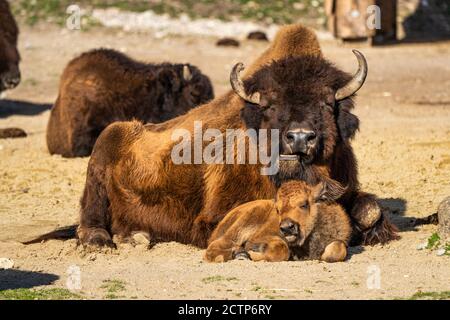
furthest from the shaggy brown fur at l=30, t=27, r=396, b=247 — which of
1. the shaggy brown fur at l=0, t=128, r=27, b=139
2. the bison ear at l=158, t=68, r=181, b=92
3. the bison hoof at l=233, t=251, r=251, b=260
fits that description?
the shaggy brown fur at l=0, t=128, r=27, b=139

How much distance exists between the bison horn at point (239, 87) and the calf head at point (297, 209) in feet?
2.88

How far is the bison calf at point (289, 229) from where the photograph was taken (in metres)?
8.93

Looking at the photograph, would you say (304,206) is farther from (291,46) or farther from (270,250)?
(291,46)

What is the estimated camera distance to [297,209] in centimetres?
896

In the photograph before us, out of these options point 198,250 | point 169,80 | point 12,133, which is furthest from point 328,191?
point 12,133

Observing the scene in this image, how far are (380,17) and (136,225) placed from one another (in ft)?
45.9

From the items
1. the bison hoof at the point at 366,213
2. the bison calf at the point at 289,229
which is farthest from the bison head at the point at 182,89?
the bison calf at the point at 289,229

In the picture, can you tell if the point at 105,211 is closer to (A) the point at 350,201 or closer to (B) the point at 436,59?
(A) the point at 350,201

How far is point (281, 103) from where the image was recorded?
31.2ft

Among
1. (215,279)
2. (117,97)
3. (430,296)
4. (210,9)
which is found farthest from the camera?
(210,9)

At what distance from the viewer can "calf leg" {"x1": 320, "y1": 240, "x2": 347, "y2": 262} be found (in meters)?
8.95

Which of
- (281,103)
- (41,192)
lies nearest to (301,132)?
(281,103)

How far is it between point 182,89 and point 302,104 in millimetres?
6483

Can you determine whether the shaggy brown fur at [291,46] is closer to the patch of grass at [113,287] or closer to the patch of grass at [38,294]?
the patch of grass at [113,287]
